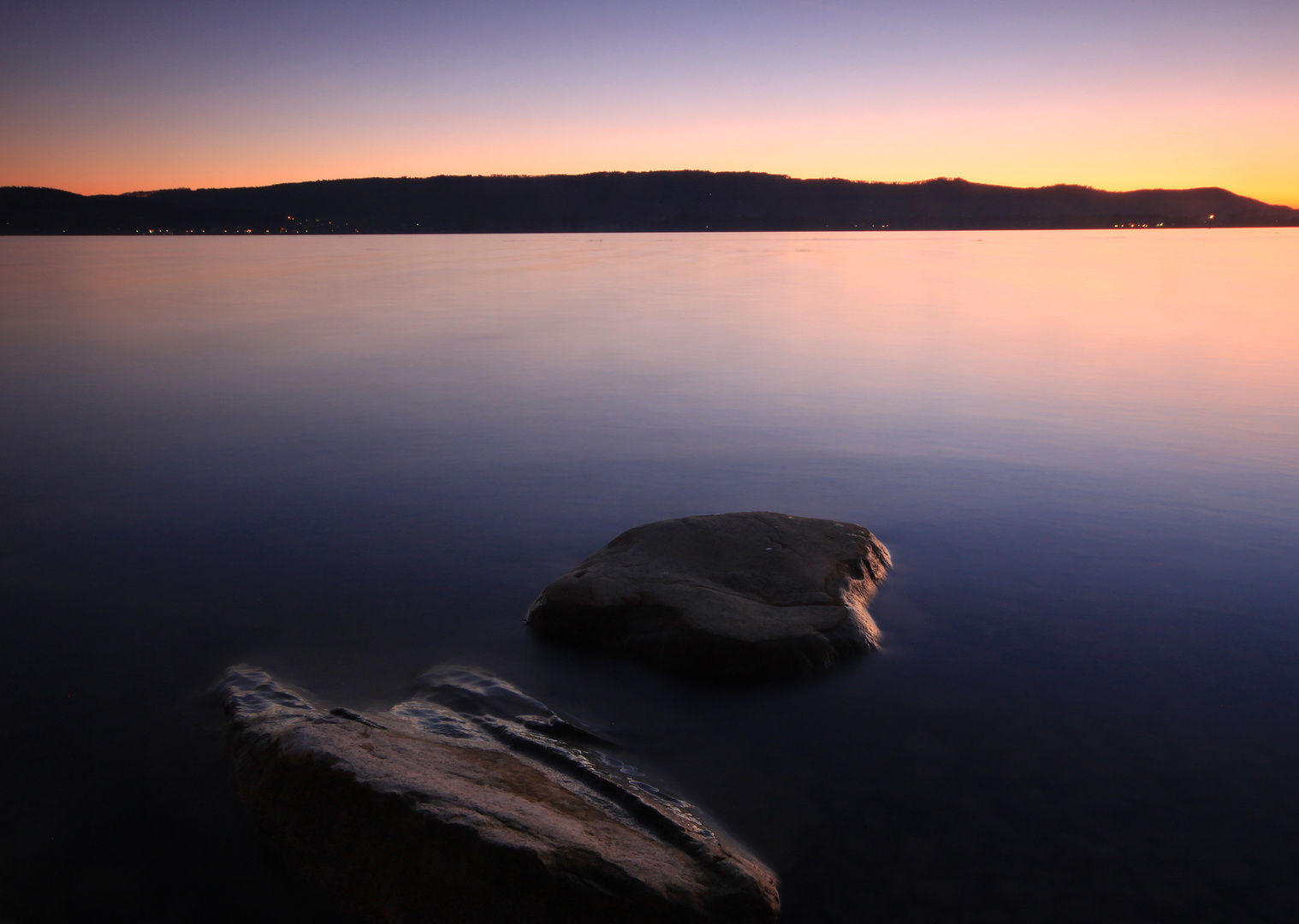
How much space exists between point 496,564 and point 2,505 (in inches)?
197

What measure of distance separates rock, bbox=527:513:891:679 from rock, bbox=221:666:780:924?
3.55ft

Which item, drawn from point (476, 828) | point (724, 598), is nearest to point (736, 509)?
point (724, 598)

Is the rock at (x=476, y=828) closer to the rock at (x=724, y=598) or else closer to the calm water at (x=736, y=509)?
the calm water at (x=736, y=509)

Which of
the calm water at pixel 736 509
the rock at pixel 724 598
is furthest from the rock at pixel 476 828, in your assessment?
the rock at pixel 724 598

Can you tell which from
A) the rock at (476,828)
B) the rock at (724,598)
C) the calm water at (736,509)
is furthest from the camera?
the rock at (724,598)

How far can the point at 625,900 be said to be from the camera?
109 inches

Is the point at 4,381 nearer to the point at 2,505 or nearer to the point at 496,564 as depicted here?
the point at 2,505

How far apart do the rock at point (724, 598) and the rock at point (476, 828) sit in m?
1.08

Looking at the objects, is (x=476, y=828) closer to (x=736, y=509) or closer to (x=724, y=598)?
(x=724, y=598)

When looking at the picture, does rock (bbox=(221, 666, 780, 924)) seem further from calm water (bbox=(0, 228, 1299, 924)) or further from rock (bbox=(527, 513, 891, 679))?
rock (bbox=(527, 513, 891, 679))

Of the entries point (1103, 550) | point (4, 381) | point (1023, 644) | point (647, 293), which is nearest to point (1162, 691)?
point (1023, 644)

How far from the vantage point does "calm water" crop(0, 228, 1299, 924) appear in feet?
11.7

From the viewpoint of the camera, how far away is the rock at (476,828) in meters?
2.76

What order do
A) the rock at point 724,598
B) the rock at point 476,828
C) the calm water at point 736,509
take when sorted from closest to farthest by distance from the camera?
the rock at point 476,828
the calm water at point 736,509
the rock at point 724,598
